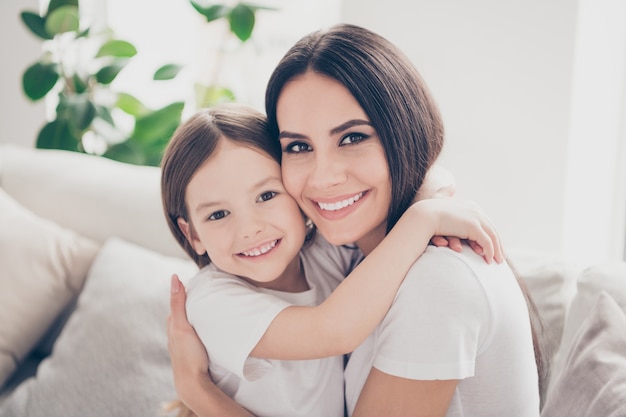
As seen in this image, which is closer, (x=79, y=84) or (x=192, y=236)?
(x=192, y=236)

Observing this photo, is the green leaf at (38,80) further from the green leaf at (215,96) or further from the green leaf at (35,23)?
the green leaf at (215,96)

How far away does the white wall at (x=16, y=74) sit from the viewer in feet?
11.0

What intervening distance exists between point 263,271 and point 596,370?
27.0 inches

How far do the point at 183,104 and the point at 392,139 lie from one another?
5.16 ft

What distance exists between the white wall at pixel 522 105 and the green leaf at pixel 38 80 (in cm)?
139

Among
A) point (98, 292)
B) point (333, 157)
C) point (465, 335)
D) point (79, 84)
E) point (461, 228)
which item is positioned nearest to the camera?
point (465, 335)

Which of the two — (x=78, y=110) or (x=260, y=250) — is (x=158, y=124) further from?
(x=260, y=250)

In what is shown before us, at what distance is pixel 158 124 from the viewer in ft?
8.52

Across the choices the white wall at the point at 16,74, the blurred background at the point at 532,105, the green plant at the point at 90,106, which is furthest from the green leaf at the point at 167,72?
the white wall at the point at 16,74

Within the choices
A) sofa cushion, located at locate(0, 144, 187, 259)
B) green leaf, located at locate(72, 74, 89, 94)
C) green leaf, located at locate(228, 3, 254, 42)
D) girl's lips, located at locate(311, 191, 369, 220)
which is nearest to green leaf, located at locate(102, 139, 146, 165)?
sofa cushion, located at locate(0, 144, 187, 259)

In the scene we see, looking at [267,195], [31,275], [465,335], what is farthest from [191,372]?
[31,275]

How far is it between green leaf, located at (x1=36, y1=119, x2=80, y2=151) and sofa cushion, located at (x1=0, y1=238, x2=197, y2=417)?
3.05 ft

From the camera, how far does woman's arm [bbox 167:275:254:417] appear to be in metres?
1.31

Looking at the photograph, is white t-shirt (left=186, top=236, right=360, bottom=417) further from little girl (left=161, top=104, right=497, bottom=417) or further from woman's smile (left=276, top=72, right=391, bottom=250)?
woman's smile (left=276, top=72, right=391, bottom=250)
